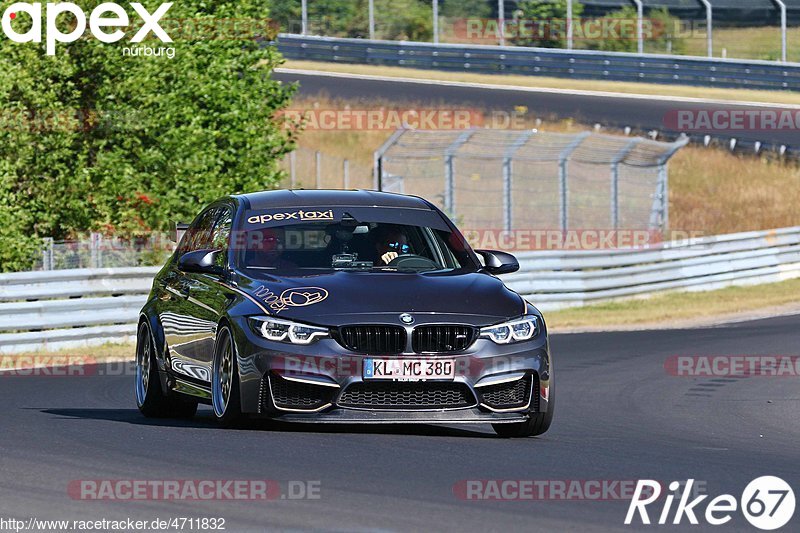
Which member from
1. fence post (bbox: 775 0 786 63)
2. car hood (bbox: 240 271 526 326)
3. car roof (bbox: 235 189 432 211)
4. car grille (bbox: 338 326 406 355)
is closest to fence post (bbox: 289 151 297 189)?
fence post (bbox: 775 0 786 63)

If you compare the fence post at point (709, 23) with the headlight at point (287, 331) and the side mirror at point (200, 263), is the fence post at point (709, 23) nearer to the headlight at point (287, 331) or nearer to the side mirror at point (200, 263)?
the side mirror at point (200, 263)

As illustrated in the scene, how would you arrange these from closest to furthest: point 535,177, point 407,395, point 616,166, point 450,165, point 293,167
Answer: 1. point 407,395
2. point 450,165
3. point 616,166
4. point 535,177
5. point 293,167

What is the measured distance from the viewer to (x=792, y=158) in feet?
134

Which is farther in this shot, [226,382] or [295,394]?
[226,382]

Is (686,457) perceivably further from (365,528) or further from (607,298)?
(607,298)

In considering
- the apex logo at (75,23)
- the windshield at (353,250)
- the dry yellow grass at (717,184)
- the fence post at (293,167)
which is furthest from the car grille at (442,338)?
the dry yellow grass at (717,184)

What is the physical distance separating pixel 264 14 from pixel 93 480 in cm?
2046

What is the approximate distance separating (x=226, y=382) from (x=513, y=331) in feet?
5.83

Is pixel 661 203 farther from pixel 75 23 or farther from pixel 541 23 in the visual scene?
pixel 541 23

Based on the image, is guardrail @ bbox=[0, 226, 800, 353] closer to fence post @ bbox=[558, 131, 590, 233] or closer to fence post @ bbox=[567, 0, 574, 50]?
fence post @ bbox=[558, 131, 590, 233]

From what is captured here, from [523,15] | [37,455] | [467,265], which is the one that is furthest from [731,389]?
[523,15]

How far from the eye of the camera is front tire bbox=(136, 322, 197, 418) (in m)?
11.3

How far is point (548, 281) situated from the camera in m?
24.5

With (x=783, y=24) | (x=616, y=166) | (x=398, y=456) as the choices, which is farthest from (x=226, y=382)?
(x=783, y=24)
